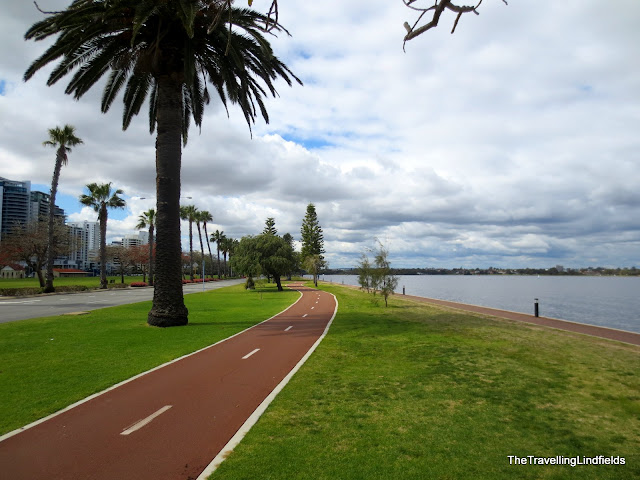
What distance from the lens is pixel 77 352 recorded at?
1151 centimetres

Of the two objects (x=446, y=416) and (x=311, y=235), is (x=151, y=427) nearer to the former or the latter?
(x=446, y=416)

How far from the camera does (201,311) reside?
23.8 meters

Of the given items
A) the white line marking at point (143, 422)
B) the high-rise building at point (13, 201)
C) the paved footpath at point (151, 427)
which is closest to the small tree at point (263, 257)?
the paved footpath at point (151, 427)

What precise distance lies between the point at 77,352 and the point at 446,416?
33.8 ft

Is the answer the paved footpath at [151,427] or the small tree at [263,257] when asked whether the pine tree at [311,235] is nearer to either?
the small tree at [263,257]

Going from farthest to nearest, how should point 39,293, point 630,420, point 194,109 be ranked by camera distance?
point 39,293, point 194,109, point 630,420

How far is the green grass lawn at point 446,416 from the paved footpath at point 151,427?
63 centimetres

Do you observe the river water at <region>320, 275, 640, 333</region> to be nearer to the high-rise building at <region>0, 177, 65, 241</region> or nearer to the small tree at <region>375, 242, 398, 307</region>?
the small tree at <region>375, 242, 398, 307</region>

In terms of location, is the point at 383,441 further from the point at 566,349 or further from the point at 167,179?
the point at 167,179

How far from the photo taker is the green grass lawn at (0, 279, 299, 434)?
7449mm

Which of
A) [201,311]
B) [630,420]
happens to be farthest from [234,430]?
[201,311]

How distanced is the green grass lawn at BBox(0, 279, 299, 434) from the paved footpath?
2.14 feet

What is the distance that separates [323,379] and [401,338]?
6393 mm

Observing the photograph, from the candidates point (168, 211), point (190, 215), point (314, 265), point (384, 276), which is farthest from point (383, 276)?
point (190, 215)
